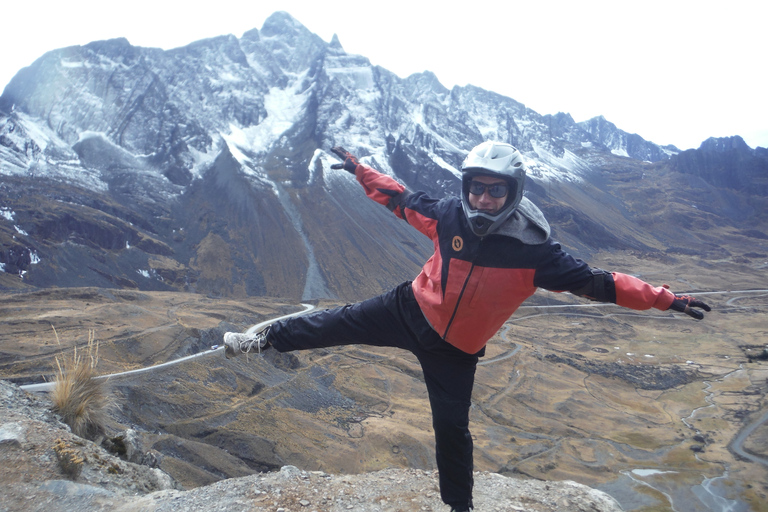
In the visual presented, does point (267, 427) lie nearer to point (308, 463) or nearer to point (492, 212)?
point (308, 463)

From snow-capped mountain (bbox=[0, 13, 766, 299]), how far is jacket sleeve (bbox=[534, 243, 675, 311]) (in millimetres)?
49287

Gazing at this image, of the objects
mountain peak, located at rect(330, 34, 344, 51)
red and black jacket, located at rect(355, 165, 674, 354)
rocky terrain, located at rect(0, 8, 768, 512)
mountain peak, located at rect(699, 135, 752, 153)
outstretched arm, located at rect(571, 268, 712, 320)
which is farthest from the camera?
mountain peak, located at rect(699, 135, 752, 153)

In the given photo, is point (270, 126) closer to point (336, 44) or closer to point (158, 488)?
point (336, 44)

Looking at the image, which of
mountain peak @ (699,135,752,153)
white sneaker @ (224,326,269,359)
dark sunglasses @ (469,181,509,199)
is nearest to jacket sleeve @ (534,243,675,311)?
dark sunglasses @ (469,181,509,199)

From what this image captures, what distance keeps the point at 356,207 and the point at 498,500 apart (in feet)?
227

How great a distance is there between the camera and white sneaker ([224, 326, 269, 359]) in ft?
15.3

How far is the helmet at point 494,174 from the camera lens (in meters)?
3.78

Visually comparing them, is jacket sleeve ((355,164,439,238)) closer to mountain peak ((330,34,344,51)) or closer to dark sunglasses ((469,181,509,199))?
dark sunglasses ((469,181,509,199))

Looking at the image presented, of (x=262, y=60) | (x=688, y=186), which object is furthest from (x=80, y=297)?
(x=688, y=186)

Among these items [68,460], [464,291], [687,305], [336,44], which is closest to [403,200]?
[464,291]

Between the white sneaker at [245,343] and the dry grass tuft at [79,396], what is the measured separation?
2.71 m

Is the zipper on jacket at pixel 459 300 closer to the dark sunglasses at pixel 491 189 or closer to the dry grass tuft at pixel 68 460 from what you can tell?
the dark sunglasses at pixel 491 189

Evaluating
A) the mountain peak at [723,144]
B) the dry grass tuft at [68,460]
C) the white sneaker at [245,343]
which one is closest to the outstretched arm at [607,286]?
the white sneaker at [245,343]

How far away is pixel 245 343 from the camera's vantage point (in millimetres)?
4695
